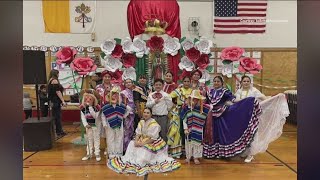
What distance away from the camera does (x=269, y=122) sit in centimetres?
529

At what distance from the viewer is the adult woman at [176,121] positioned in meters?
5.27

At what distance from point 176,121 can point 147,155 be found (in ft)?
2.57

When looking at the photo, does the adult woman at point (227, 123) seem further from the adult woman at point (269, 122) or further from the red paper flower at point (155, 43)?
the red paper flower at point (155, 43)

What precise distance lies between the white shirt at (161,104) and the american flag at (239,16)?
16.2 feet

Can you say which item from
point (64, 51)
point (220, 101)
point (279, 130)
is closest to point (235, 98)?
point (220, 101)

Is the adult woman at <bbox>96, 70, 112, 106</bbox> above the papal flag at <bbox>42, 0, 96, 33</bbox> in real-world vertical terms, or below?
below

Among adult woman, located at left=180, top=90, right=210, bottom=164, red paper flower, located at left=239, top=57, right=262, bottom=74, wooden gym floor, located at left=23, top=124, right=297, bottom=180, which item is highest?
red paper flower, located at left=239, top=57, right=262, bottom=74

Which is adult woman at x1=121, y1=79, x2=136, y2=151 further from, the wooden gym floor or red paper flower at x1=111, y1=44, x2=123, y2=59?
red paper flower at x1=111, y1=44, x2=123, y2=59

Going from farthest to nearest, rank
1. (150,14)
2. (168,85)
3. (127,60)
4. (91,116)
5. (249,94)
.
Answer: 1. (150,14)
2. (127,60)
3. (168,85)
4. (249,94)
5. (91,116)

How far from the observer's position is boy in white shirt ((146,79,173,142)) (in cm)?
518

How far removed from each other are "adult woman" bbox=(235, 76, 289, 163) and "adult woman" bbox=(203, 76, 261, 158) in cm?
14

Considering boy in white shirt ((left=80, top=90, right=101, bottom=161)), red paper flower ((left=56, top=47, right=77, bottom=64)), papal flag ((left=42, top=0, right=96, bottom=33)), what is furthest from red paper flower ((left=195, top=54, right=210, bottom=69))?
papal flag ((left=42, top=0, right=96, bottom=33))

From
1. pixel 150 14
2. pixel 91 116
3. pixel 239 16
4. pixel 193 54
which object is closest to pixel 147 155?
pixel 91 116

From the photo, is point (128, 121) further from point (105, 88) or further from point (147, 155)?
point (147, 155)
